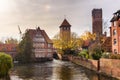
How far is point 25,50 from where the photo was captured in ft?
316

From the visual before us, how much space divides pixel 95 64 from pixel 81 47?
59.6 m

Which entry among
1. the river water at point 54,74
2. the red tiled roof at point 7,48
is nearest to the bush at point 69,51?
the red tiled roof at point 7,48

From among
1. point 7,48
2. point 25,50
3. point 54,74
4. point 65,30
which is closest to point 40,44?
point 25,50

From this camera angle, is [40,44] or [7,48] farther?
[40,44]

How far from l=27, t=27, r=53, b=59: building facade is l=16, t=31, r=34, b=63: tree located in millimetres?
5224

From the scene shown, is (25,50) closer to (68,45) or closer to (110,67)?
(68,45)

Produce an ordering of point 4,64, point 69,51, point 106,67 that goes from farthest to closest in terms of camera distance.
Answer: point 69,51 < point 106,67 < point 4,64

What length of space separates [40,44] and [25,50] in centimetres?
1120

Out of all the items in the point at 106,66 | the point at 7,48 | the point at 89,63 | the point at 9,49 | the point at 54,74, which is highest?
the point at 7,48

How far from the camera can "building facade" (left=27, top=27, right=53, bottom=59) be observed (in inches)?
4129

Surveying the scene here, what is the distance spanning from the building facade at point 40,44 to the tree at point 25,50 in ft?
17.1

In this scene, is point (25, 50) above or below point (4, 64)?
above

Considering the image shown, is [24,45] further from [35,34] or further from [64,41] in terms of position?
[64,41]

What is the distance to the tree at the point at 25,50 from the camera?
312 ft
